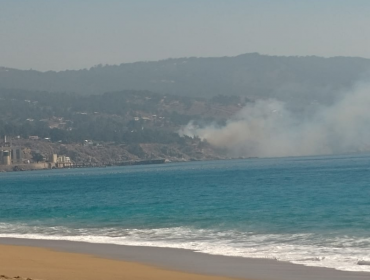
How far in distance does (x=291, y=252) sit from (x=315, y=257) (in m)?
1.40

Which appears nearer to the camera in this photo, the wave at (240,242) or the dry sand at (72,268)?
the dry sand at (72,268)

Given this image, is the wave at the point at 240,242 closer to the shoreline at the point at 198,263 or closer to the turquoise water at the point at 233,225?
the turquoise water at the point at 233,225

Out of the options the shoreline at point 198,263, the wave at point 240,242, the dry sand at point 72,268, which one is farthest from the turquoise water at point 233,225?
the dry sand at point 72,268

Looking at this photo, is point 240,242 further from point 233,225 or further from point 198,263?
point 233,225

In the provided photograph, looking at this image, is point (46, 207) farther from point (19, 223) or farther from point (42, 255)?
point (42, 255)

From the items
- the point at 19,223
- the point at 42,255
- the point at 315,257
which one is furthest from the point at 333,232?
the point at 19,223

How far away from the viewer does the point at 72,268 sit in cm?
1920

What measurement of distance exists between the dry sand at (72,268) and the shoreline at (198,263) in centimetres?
30

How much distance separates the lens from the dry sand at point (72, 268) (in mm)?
17609

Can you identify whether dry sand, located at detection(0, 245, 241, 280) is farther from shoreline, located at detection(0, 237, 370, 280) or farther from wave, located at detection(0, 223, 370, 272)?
wave, located at detection(0, 223, 370, 272)

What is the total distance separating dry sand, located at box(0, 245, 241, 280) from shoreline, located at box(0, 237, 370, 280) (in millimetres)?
303

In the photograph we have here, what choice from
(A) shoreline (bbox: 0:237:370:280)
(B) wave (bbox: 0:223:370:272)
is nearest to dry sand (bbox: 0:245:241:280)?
(A) shoreline (bbox: 0:237:370:280)

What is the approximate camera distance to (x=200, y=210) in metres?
40.8

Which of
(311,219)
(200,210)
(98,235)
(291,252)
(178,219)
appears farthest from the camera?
(200,210)
